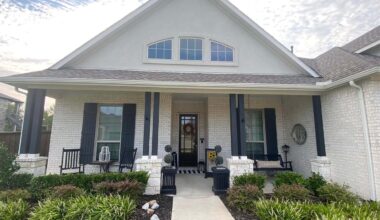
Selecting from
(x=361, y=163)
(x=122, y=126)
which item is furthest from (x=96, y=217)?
(x=361, y=163)

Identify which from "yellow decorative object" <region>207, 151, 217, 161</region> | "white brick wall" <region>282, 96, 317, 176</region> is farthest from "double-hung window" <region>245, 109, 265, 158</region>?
"yellow decorative object" <region>207, 151, 217, 161</region>

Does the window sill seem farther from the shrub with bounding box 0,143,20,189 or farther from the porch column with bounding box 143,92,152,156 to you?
A: the shrub with bounding box 0,143,20,189

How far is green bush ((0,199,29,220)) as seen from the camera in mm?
3335

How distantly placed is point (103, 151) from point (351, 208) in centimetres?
626

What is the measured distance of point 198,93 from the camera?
601cm

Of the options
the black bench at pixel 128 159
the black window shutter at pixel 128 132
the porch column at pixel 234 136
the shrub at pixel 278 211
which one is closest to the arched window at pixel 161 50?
the black window shutter at pixel 128 132

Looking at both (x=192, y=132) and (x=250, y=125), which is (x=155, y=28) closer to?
(x=192, y=132)

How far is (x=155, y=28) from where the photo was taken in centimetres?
705

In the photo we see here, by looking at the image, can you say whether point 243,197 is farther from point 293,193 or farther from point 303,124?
point 303,124

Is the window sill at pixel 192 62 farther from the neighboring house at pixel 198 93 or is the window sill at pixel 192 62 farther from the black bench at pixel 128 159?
the black bench at pixel 128 159

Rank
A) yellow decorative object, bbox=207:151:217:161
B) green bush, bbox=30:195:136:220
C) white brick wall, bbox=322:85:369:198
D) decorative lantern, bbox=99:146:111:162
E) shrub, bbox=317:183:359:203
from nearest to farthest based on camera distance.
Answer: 1. green bush, bbox=30:195:136:220
2. shrub, bbox=317:183:359:203
3. white brick wall, bbox=322:85:369:198
4. decorative lantern, bbox=99:146:111:162
5. yellow decorative object, bbox=207:151:217:161

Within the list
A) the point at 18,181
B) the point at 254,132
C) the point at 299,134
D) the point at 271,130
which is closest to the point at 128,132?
the point at 18,181

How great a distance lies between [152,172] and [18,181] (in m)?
3.21

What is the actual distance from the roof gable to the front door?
4134mm
